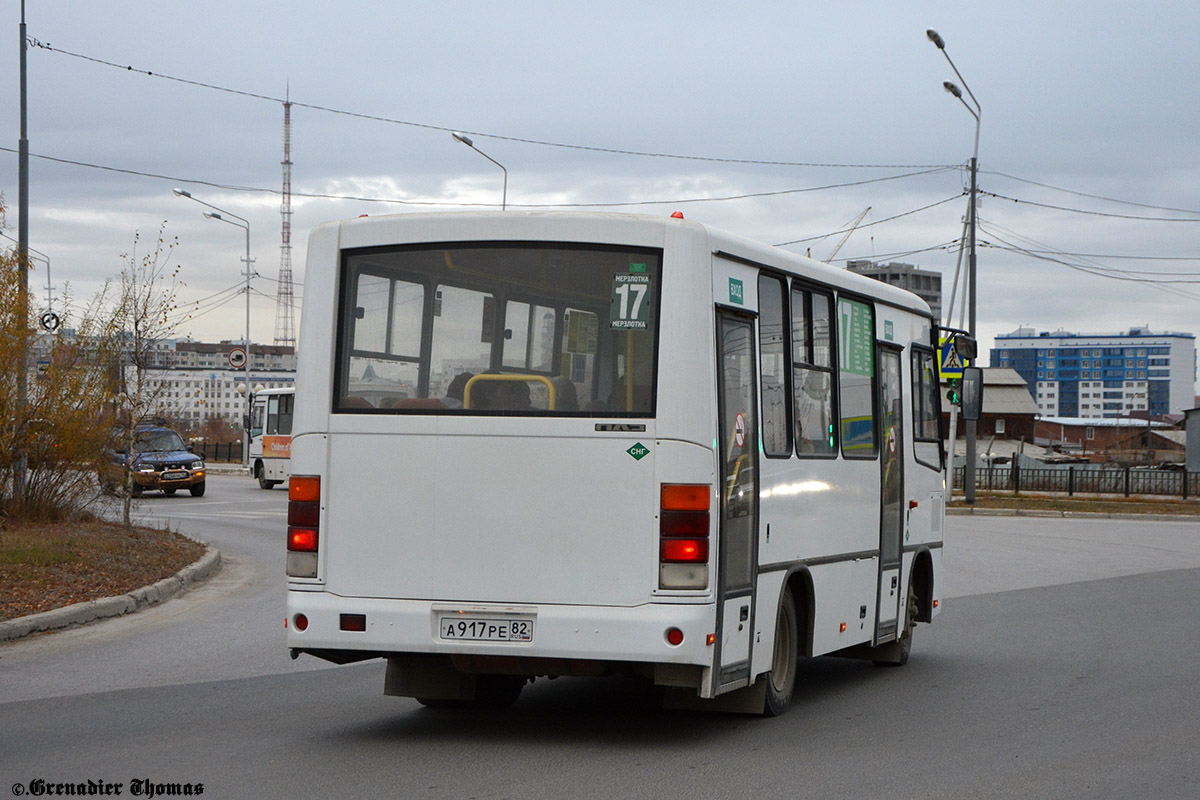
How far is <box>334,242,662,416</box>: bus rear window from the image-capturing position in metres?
7.15

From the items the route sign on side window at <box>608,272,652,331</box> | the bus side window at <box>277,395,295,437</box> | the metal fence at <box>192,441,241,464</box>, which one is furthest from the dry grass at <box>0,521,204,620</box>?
the metal fence at <box>192,441,241,464</box>

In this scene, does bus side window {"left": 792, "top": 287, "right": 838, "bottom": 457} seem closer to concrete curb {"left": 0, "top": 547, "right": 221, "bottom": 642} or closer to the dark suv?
concrete curb {"left": 0, "top": 547, "right": 221, "bottom": 642}

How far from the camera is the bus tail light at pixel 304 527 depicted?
24.0 ft

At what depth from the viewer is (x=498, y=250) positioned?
7375 mm

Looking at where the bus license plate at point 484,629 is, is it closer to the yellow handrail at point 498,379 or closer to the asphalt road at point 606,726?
the asphalt road at point 606,726

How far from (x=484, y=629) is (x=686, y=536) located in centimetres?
115

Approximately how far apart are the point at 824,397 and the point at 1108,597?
9013 millimetres

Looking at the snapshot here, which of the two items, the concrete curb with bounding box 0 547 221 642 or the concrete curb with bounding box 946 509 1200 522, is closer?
the concrete curb with bounding box 0 547 221 642

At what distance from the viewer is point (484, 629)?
278 inches

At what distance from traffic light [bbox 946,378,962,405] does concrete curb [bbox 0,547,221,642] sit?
8.17m

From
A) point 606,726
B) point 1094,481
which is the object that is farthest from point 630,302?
point 1094,481

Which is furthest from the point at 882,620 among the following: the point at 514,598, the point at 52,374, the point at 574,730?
the point at 52,374

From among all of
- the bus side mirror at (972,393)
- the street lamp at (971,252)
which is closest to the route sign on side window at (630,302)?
the bus side mirror at (972,393)

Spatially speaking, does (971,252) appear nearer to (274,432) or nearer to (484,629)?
(274,432)
